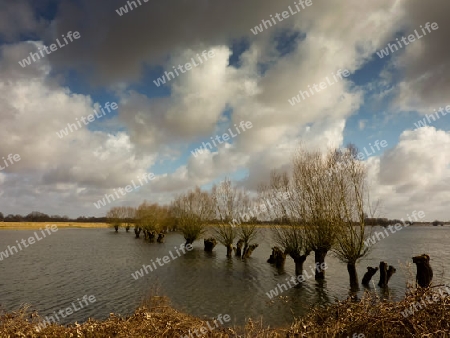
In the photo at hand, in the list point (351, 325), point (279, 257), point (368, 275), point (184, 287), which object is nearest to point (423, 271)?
point (351, 325)

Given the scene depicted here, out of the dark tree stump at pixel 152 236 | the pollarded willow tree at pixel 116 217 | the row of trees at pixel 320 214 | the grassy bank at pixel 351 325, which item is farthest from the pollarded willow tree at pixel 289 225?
the pollarded willow tree at pixel 116 217

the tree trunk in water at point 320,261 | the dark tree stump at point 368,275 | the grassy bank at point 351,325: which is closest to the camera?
the grassy bank at point 351,325

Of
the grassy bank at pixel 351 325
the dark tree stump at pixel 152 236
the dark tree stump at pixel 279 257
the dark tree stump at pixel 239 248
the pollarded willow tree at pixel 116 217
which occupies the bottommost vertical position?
the dark tree stump at pixel 279 257

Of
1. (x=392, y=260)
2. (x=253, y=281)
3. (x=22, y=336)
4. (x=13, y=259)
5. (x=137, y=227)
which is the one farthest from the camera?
(x=137, y=227)

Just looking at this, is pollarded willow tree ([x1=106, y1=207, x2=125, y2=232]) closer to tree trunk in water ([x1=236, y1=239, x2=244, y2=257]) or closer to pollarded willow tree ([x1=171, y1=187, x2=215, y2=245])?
pollarded willow tree ([x1=171, y1=187, x2=215, y2=245])

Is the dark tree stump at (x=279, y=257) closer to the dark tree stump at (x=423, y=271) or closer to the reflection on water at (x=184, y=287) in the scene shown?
the reflection on water at (x=184, y=287)

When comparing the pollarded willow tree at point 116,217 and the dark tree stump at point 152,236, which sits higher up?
the pollarded willow tree at point 116,217

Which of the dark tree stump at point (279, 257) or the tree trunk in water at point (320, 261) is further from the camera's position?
the dark tree stump at point (279, 257)

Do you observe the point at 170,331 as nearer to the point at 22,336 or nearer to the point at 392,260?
the point at 22,336

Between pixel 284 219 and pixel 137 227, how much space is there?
58856 millimetres

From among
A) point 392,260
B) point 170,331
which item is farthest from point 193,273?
point 392,260

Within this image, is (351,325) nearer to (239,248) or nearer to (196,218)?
(239,248)

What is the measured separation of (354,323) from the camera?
679cm

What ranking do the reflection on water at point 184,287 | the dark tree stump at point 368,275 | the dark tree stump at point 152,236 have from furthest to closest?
the dark tree stump at point 152,236 < the dark tree stump at point 368,275 < the reflection on water at point 184,287
